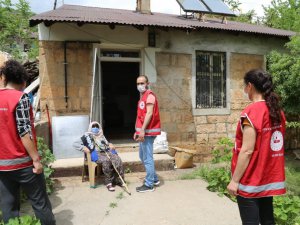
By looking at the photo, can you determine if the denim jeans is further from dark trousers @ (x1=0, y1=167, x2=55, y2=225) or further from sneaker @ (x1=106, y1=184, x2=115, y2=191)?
dark trousers @ (x1=0, y1=167, x2=55, y2=225)

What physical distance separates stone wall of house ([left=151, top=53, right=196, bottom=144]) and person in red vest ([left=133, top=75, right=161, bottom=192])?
2.79 meters

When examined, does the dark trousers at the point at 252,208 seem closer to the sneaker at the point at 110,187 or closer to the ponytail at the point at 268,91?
the ponytail at the point at 268,91

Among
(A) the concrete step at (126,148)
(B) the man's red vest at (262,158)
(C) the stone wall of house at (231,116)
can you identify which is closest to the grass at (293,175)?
(C) the stone wall of house at (231,116)

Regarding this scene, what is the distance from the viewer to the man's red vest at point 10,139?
108 inches

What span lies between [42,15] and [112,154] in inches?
127

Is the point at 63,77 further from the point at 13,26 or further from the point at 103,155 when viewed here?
the point at 13,26

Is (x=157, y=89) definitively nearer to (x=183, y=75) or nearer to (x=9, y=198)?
(x=183, y=75)

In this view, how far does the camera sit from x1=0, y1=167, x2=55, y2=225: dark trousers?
2.83 m

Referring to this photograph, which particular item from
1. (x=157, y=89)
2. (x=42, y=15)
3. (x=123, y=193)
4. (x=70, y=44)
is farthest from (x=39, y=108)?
(x=123, y=193)

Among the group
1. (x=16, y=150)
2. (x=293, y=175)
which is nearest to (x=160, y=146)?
(x=293, y=175)

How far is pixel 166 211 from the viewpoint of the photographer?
14.0 feet

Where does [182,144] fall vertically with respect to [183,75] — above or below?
below

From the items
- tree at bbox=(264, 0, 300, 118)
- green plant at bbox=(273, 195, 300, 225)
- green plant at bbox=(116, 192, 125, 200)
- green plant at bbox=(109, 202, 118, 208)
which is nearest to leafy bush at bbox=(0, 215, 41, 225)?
green plant at bbox=(109, 202, 118, 208)

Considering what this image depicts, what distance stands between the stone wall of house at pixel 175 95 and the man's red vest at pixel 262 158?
5250 millimetres
